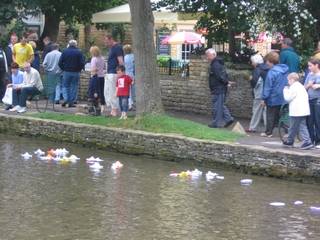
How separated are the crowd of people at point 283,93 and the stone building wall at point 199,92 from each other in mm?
2319

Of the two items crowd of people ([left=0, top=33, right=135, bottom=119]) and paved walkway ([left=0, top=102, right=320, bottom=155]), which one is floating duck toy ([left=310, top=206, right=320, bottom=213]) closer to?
paved walkway ([left=0, top=102, right=320, bottom=155])

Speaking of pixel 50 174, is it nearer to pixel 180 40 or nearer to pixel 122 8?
pixel 122 8

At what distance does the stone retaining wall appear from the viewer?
11562 millimetres

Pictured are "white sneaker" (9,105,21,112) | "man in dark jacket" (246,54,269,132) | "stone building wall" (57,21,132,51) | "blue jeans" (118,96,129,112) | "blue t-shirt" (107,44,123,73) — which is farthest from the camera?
"stone building wall" (57,21,132,51)

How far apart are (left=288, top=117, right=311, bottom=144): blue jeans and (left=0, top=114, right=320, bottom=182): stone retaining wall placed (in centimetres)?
68

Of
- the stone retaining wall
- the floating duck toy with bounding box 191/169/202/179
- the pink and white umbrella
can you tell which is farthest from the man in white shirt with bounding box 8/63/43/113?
the pink and white umbrella

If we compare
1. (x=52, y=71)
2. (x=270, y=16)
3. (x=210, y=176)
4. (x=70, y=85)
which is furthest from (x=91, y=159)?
(x=270, y=16)

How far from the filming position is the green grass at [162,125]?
521 inches

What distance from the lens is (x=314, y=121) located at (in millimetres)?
12703

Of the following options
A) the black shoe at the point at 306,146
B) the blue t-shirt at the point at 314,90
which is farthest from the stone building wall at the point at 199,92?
the black shoe at the point at 306,146

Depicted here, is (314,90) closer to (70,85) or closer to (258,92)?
(258,92)

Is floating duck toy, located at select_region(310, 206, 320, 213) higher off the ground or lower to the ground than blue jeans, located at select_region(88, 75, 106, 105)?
lower

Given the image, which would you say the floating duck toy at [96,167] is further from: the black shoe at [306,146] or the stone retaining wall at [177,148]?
the black shoe at [306,146]

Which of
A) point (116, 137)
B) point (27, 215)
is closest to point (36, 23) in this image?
point (116, 137)
